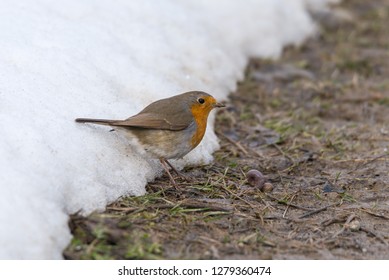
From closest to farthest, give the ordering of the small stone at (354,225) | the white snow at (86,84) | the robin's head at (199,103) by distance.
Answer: the white snow at (86,84)
the small stone at (354,225)
the robin's head at (199,103)

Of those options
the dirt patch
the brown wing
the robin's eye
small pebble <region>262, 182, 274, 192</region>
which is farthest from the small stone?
the robin's eye

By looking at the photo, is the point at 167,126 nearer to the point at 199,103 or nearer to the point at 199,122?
the point at 199,122

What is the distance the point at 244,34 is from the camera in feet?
30.2

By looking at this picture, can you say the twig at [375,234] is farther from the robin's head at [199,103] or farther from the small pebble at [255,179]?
the robin's head at [199,103]

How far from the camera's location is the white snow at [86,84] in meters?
4.00

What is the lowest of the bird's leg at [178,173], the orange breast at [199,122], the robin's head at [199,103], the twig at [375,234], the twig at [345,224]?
the twig at [375,234]

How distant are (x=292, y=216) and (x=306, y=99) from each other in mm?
3490

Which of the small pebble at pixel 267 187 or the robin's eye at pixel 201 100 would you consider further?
the robin's eye at pixel 201 100

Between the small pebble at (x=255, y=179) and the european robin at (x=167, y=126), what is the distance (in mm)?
564

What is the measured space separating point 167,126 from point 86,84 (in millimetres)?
952

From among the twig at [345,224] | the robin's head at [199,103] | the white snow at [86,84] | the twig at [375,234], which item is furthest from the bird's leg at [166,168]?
the twig at [375,234]

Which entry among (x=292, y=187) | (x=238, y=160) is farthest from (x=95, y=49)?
(x=292, y=187)

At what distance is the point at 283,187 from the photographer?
543 cm

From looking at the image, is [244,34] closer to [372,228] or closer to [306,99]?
[306,99]
